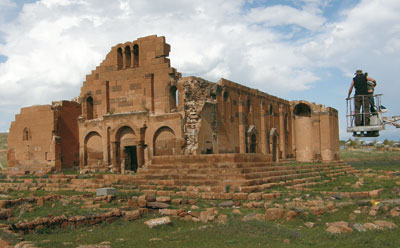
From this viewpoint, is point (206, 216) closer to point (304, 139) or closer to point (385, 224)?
point (385, 224)

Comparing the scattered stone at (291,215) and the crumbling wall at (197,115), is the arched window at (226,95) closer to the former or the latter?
the crumbling wall at (197,115)

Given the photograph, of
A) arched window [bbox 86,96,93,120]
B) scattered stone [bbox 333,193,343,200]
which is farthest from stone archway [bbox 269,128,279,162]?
scattered stone [bbox 333,193,343,200]

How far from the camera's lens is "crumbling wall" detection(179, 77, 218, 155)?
21844 millimetres

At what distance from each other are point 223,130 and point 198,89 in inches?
145

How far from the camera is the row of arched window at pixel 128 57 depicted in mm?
24969

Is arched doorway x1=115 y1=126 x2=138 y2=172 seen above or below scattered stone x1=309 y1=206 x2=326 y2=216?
above

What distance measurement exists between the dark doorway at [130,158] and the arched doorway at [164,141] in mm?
2535

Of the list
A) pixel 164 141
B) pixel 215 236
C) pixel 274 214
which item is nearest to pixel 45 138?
pixel 164 141

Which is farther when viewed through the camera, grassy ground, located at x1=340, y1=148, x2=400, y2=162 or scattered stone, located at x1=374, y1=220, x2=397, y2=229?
grassy ground, located at x1=340, y1=148, x2=400, y2=162

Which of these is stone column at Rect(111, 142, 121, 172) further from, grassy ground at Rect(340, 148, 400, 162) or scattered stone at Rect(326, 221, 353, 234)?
grassy ground at Rect(340, 148, 400, 162)

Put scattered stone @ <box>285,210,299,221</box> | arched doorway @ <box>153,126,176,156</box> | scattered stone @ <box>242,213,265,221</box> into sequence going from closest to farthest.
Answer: scattered stone @ <box>285,210,299,221</box> < scattered stone @ <box>242,213,265,221</box> < arched doorway @ <box>153,126,176,156</box>

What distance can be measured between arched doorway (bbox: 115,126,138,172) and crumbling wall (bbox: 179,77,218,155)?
4.10 metres

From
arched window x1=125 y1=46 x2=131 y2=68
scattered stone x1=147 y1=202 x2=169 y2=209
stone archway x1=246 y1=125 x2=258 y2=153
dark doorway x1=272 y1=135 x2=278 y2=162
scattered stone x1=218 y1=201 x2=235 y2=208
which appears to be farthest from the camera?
dark doorway x1=272 y1=135 x2=278 y2=162

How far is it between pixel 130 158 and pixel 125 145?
1.05 meters
